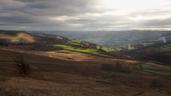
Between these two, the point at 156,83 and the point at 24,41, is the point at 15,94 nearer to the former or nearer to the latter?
the point at 156,83

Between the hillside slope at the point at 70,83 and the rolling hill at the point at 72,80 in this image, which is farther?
the rolling hill at the point at 72,80

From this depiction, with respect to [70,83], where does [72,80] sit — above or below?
below

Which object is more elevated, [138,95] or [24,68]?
[24,68]

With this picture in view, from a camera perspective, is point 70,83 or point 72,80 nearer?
point 70,83

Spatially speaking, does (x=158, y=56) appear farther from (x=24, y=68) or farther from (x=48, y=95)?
(x=48, y=95)

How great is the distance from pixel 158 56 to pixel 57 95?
122 meters

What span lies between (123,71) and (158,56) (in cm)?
7085

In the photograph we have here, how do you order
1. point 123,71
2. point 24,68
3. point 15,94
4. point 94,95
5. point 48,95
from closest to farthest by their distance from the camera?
point 15,94
point 48,95
point 94,95
point 24,68
point 123,71

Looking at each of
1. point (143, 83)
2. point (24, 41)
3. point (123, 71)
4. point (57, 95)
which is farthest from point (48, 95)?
point (24, 41)

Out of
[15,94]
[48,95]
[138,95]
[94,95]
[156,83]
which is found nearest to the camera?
[15,94]

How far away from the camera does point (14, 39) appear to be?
170 metres

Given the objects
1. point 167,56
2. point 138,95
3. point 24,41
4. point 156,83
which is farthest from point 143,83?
point 24,41

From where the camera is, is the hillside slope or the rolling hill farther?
the rolling hill

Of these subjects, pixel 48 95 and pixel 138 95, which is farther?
pixel 138 95
